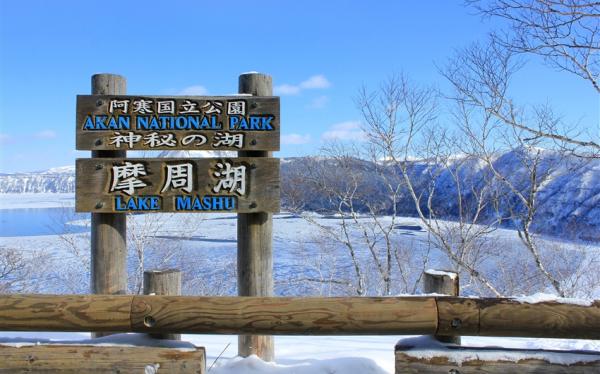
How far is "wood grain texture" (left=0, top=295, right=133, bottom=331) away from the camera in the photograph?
7.21 ft

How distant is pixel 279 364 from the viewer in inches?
130

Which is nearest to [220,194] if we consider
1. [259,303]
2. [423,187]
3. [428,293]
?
[259,303]

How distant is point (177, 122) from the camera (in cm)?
326

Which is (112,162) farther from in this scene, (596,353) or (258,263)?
(596,353)

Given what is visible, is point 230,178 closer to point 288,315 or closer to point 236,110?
point 236,110

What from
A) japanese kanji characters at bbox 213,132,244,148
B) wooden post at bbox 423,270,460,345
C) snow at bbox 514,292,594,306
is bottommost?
snow at bbox 514,292,594,306

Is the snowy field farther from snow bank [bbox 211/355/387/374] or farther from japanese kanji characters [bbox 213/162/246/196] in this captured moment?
japanese kanji characters [bbox 213/162/246/196]

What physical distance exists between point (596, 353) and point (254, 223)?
2279 millimetres

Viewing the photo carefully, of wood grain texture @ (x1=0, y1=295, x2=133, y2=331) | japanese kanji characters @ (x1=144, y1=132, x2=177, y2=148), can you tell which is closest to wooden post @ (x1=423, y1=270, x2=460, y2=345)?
wood grain texture @ (x1=0, y1=295, x2=133, y2=331)

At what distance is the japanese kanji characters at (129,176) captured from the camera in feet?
10.7

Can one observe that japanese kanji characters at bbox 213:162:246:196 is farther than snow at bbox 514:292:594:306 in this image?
Yes

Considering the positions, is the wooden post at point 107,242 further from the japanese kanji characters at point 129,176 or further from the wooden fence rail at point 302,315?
the wooden fence rail at point 302,315

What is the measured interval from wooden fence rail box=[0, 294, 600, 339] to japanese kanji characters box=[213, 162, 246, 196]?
1.14 metres

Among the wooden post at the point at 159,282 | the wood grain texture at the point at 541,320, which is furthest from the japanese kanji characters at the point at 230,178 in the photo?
the wood grain texture at the point at 541,320
